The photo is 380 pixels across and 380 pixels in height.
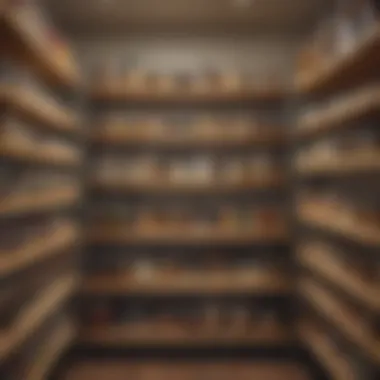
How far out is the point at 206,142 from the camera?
3.91 m

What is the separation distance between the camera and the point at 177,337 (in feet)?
12.1

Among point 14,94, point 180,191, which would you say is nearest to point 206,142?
point 180,191

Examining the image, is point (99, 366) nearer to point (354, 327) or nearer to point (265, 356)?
point (265, 356)

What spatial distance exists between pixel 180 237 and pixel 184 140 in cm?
72

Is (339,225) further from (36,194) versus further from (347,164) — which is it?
(36,194)

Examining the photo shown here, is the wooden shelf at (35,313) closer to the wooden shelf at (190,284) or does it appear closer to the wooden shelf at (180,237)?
the wooden shelf at (190,284)

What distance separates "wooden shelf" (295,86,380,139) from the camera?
2.37 metres

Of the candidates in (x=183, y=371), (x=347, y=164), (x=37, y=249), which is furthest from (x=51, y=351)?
(x=347, y=164)

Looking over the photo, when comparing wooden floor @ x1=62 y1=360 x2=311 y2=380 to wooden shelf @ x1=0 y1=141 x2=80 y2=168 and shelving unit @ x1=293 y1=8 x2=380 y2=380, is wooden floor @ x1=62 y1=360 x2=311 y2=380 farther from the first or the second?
wooden shelf @ x1=0 y1=141 x2=80 y2=168

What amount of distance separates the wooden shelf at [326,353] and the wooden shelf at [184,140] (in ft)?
4.47

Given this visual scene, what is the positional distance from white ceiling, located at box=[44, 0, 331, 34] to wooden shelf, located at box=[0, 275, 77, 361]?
1836 mm

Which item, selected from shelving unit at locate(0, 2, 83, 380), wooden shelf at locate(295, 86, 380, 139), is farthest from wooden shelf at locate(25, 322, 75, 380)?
wooden shelf at locate(295, 86, 380, 139)

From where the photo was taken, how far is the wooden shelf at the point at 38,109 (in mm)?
2334

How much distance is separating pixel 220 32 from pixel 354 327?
247cm
